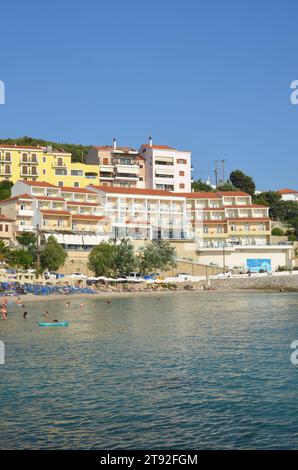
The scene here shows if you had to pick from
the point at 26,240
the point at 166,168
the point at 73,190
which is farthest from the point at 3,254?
the point at 166,168

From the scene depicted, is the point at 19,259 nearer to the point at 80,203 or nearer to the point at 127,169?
the point at 80,203

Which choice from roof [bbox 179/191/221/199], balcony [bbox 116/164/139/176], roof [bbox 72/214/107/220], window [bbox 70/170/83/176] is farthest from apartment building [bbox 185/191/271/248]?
window [bbox 70/170/83/176]

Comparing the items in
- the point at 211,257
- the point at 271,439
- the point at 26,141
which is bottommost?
the point at 271,439

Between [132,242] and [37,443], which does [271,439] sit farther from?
[132,242]

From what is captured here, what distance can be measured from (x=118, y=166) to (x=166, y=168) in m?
8.97

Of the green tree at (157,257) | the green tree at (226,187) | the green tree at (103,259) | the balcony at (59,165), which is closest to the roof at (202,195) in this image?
the green tree at (226,187)

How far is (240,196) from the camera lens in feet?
340

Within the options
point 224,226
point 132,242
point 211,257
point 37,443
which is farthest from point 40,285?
point 37,443

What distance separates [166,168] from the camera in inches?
4296

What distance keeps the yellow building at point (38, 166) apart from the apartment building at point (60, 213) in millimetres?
7357

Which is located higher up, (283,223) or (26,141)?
(26,141)

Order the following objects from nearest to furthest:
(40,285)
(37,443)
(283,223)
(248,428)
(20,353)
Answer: (37,443) → (248,428) → (20,353) → (40,285) → (283,223)
